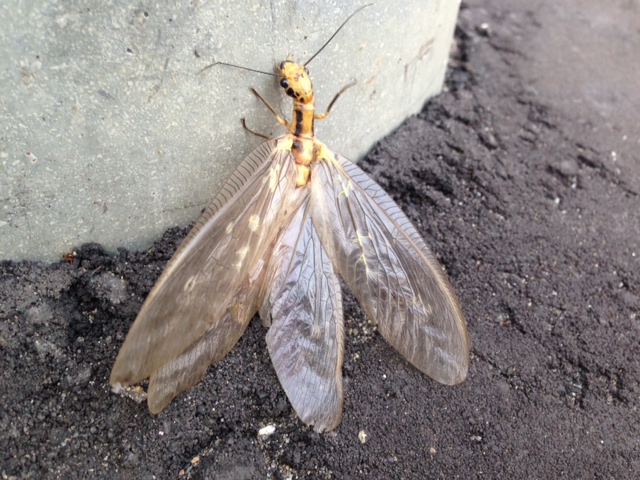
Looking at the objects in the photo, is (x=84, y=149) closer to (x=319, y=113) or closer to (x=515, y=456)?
(x=319, y=113)

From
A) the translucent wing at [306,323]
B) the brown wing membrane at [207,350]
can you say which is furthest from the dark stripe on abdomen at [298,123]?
the brown wing membrane at [207,350]

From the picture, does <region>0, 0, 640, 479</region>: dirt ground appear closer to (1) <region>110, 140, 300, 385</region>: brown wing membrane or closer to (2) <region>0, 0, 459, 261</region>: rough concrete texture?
(2) <region>0, 0, 459, 261</region>: rough concrete texture

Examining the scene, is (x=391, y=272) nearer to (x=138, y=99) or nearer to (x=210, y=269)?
(x=210, y=269)

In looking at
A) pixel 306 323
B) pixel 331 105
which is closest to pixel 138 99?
pixel 331 105

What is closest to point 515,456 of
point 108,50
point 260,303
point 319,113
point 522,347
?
point 522,347

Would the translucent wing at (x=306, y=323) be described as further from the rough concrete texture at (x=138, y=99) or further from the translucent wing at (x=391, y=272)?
the rough concrete texture at (x=138, y=99)
